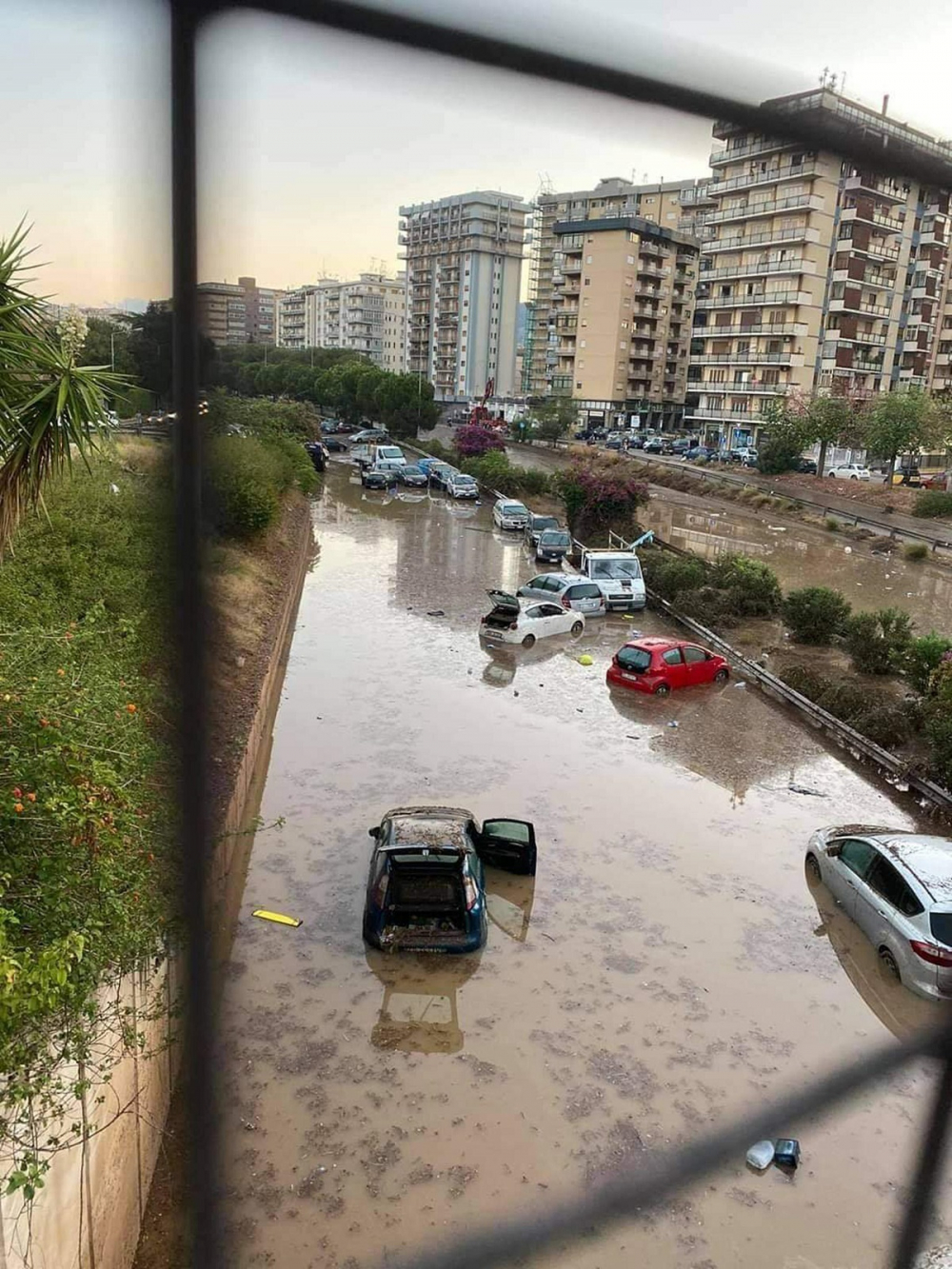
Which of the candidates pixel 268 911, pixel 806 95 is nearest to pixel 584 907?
pixel 268 911

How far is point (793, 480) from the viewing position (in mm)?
24844

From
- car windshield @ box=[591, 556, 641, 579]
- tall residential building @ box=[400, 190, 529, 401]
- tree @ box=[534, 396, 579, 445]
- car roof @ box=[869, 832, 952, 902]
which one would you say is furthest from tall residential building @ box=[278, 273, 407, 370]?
car roof @ box=[869, 832, 952, 902]

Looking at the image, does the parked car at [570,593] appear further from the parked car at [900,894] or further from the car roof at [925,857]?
the car roof at [925,857]

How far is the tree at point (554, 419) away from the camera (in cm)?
3225

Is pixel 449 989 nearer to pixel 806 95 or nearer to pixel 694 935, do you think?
pixel 694 935

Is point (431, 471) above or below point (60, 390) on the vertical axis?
below

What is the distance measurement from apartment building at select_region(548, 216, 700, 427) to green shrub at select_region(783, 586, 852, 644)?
26.9 m

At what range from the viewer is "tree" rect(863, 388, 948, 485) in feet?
71.7

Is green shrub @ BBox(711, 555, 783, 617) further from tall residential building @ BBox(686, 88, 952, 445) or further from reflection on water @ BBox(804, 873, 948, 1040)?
tall residential building @ BBox(686, 88, 952, 445)

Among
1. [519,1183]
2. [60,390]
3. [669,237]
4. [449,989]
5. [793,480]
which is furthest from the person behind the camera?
[669,237]

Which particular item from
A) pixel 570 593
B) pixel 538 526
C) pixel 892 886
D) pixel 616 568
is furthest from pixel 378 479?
pixel 892 886

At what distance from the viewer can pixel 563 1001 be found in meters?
4.21

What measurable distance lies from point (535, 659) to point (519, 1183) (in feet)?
23.3

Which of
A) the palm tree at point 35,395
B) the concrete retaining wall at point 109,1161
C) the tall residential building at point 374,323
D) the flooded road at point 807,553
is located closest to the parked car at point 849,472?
the flooded road at point 807,553
